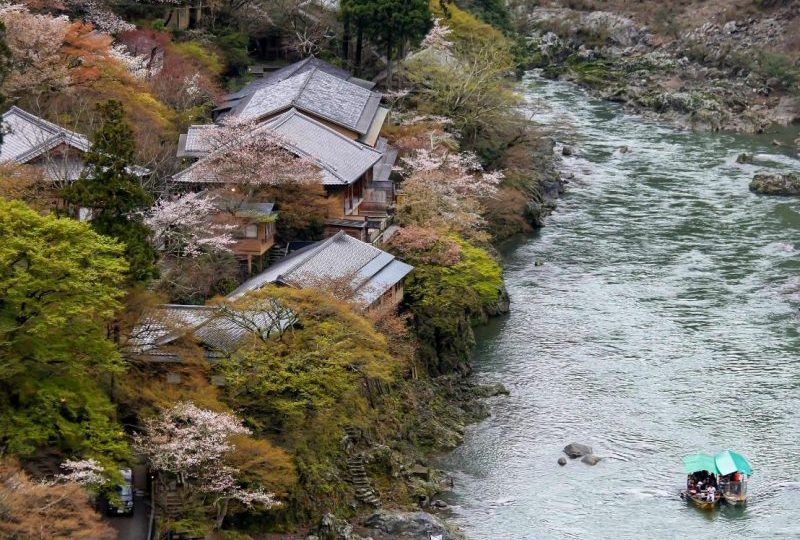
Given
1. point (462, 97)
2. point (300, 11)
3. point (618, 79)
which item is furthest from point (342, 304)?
point (618, 79)

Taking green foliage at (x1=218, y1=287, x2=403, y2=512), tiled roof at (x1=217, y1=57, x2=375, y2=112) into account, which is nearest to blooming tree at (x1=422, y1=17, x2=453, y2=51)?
tiled roof at (x1=217, y1=57, x2=375, y2=112)

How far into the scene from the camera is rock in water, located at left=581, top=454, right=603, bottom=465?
30031 millimetres

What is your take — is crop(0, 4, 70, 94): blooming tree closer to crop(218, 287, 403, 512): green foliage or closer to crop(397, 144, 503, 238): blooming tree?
crop(397, 144, 503, 238): blooming tree

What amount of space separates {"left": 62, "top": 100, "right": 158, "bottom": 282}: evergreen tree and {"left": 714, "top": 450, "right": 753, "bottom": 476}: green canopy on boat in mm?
14023

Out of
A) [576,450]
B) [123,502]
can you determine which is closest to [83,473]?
[123,502]

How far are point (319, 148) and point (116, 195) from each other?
1301cm

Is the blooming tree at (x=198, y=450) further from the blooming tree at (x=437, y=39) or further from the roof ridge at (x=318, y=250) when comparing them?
the blooming tree at (x=437, y=39)

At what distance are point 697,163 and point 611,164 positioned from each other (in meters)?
4.20

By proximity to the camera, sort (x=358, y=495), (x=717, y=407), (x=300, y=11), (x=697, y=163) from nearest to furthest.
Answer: (x=358, y=495), (x=717, y=407), (x=300, y=11), (x=697, y=163)

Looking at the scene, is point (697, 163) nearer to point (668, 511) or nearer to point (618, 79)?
point (618, 79)

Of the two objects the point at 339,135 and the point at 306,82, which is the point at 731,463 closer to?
the point at 339,135

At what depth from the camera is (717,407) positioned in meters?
32.7

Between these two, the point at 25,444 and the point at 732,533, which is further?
the point at 732,533

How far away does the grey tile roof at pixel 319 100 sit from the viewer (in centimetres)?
4103
